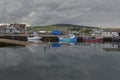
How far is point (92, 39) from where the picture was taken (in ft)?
321

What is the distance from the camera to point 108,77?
24.0 m

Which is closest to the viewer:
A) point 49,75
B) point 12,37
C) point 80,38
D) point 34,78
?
point 34,78

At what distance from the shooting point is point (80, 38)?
99.5 meters

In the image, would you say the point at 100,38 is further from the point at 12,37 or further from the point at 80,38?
the point at 12,37

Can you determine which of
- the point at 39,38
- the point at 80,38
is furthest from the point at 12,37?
the point at 80,38

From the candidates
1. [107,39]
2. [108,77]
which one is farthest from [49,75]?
[107,39]

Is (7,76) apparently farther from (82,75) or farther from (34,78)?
(82,75)

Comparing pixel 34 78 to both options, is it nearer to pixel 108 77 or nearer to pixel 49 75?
pixel 49 75

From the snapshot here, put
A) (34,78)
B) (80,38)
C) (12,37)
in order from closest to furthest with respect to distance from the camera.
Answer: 1. (34,78)
2. (12,37)
3. (80,38)

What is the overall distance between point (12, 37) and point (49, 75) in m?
70.5

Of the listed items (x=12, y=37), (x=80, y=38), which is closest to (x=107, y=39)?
(x=80, y=38)

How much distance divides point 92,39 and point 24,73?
73656mm

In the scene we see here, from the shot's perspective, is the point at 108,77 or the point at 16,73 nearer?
the point at 108,77

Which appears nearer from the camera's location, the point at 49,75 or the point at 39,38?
the point at 49,75
